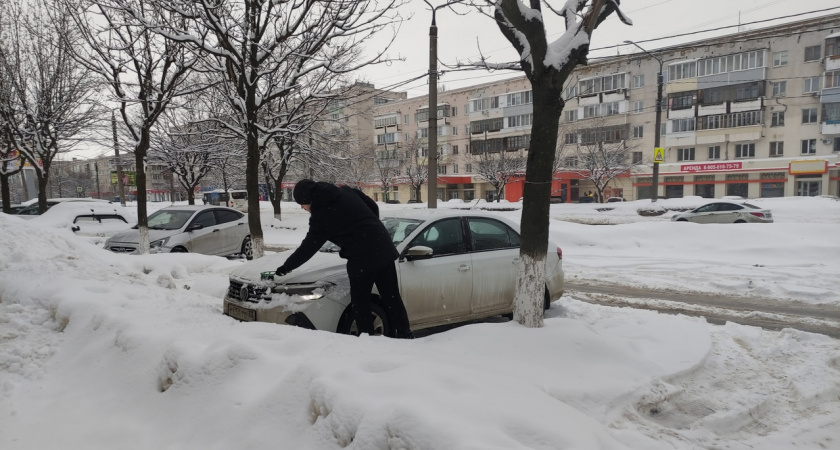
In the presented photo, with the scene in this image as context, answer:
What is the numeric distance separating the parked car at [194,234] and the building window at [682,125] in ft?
148

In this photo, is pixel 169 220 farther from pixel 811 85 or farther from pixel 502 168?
pixel 811 85

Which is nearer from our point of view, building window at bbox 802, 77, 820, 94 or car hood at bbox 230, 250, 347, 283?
car hood at bbox 230, 250, 347, 283

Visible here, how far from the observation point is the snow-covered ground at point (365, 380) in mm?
2525

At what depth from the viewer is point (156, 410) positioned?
3008 mm

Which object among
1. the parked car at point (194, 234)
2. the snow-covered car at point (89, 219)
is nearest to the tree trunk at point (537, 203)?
the parked car at point (194, 234)

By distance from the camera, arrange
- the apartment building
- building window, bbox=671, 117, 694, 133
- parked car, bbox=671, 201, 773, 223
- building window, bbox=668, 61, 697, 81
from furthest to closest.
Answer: building window, bbox=671, 117, 694, 133
building window, bbox=668, 61, 697, 81
the apartment building
parked car, bbox=671, 201, 773, 223

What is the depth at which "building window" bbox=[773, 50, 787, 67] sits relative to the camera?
4186 centimetres

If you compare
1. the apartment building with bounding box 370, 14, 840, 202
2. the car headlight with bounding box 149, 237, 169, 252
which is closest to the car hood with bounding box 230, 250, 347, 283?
the car headlight with bounding box 149, 237, 169, 252

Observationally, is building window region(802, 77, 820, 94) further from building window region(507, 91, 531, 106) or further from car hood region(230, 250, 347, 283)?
car hood region(230, 250, 347, 283)

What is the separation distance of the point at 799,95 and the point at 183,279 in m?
50.1

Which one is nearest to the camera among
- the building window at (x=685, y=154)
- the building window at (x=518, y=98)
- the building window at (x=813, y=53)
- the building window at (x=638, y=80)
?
the building window at (x=813, y=53)

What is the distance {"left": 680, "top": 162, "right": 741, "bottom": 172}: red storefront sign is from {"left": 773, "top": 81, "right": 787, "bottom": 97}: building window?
254 inches

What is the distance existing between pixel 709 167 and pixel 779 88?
8.25 metres

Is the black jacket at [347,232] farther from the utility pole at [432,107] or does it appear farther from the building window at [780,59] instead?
the building window at [780,59]
